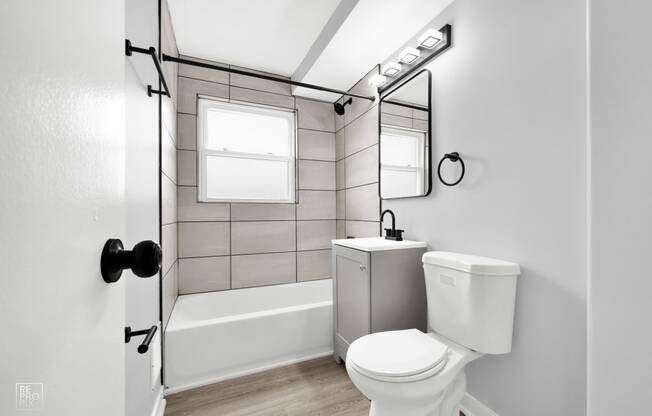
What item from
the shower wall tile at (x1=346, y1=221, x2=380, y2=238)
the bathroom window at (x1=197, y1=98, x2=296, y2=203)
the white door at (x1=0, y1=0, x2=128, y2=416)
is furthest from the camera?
the bathroom window at (x1=197, y1=98, x2=296, y2=203)

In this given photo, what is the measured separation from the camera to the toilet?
1.13 m

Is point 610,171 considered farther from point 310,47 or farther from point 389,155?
point 310,47

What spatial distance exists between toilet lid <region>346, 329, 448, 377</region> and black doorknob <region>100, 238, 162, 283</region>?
992 mm

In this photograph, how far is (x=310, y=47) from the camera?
8.02ft

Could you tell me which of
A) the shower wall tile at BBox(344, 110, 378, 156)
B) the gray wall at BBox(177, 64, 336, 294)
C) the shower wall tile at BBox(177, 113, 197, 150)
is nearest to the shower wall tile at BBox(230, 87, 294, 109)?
the gray wall at BBox(177, 64, 336, 294)

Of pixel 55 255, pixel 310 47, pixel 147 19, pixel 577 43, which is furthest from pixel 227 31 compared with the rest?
pixel 55 255

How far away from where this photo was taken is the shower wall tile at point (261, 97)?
2.73m

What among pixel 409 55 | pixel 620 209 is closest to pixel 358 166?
pixel 409 55

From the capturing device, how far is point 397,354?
1.24m

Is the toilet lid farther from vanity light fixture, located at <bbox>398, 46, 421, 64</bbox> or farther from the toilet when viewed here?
vanity light fixture, located at <bbox>398, 46, 421, 64</bbox>

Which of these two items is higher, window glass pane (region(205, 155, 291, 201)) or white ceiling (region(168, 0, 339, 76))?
white ceiling (region(168, 0, 339, 76))

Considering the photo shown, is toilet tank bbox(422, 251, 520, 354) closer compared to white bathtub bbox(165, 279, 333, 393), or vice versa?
toilet tank bbox(422, 251, 520, 354)

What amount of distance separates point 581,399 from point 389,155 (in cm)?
170

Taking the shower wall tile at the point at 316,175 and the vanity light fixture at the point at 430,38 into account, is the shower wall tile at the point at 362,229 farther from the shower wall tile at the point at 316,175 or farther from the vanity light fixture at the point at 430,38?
the vanity light fixture at the point at 430,38
